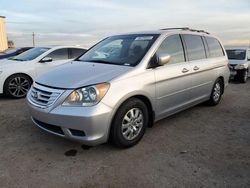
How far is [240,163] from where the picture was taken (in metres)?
3.49

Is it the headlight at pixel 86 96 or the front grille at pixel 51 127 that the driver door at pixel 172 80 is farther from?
the front grille at pixel 51 127

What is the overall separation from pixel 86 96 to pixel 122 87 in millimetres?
513

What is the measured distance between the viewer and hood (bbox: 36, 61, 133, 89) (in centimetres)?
360

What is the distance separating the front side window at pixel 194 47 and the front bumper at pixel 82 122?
2.43 metres

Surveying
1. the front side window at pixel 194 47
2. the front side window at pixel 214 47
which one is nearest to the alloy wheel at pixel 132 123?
the front side window at pixel 194 47

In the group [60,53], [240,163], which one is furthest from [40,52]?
[240,163]

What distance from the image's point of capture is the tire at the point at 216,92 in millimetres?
6151

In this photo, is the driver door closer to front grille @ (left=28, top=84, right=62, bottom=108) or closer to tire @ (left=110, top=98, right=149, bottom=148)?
tire @ (left=110, top=98, right=149, bottom=148)

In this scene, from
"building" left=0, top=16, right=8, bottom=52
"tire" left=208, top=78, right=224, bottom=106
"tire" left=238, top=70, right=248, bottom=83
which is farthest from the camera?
"building" left=0, top=16, right=8, bottom=52

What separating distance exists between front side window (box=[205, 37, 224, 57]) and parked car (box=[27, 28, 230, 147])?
0.52 metres

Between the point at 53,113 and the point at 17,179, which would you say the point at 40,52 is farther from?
the point at 17,179

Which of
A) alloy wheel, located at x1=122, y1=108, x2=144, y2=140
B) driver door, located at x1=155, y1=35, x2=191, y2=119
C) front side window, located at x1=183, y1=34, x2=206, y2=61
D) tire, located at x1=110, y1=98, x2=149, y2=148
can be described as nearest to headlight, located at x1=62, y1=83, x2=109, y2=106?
tire, located at x1=110, y1=98, x2=149, y2=148

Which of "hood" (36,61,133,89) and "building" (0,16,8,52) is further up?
"building" (0,16,8,52)

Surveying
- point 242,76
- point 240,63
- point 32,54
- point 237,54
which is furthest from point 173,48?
point 237,54
